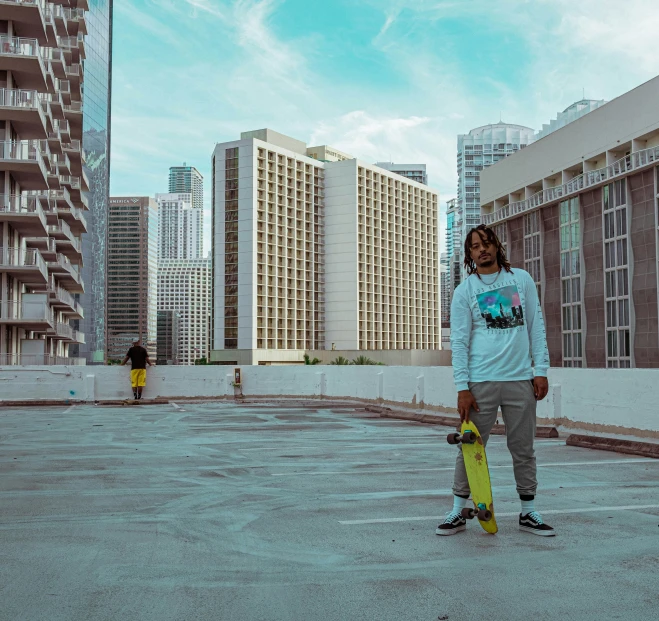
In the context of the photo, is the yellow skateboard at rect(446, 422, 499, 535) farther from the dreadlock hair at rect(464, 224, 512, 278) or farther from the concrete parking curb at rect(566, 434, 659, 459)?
the concrete parking curb at rect(566, 434, 659, 459)

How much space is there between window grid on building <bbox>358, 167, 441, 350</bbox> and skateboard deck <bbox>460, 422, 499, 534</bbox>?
118 metres

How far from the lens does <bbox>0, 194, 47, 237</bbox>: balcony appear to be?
4022 cm

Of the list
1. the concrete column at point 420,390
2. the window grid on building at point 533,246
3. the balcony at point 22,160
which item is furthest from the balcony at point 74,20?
the concrete column at point 420,390

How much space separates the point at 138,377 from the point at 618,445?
1784 centimetres

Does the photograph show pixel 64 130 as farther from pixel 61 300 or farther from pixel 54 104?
pixel 61 300

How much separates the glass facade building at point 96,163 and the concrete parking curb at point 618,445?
5099 inches

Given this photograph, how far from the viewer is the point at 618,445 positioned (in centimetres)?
1020

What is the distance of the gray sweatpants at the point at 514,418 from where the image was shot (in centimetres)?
521

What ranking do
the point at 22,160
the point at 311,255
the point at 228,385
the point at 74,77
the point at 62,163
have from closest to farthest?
the point at 228,385
the point at 22,160
the point at 62,163
the point at 74,77
the point at 311,255

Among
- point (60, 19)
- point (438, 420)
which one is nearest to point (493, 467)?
point (438, 420)

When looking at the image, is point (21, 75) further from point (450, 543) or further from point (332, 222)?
point (332, 222)

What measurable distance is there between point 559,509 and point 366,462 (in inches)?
135

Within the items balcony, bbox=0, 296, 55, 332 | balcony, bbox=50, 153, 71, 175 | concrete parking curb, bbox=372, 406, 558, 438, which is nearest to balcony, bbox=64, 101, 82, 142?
balcony, bbox=50, 153, 71, 175

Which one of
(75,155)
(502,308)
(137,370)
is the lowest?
(137,370)
